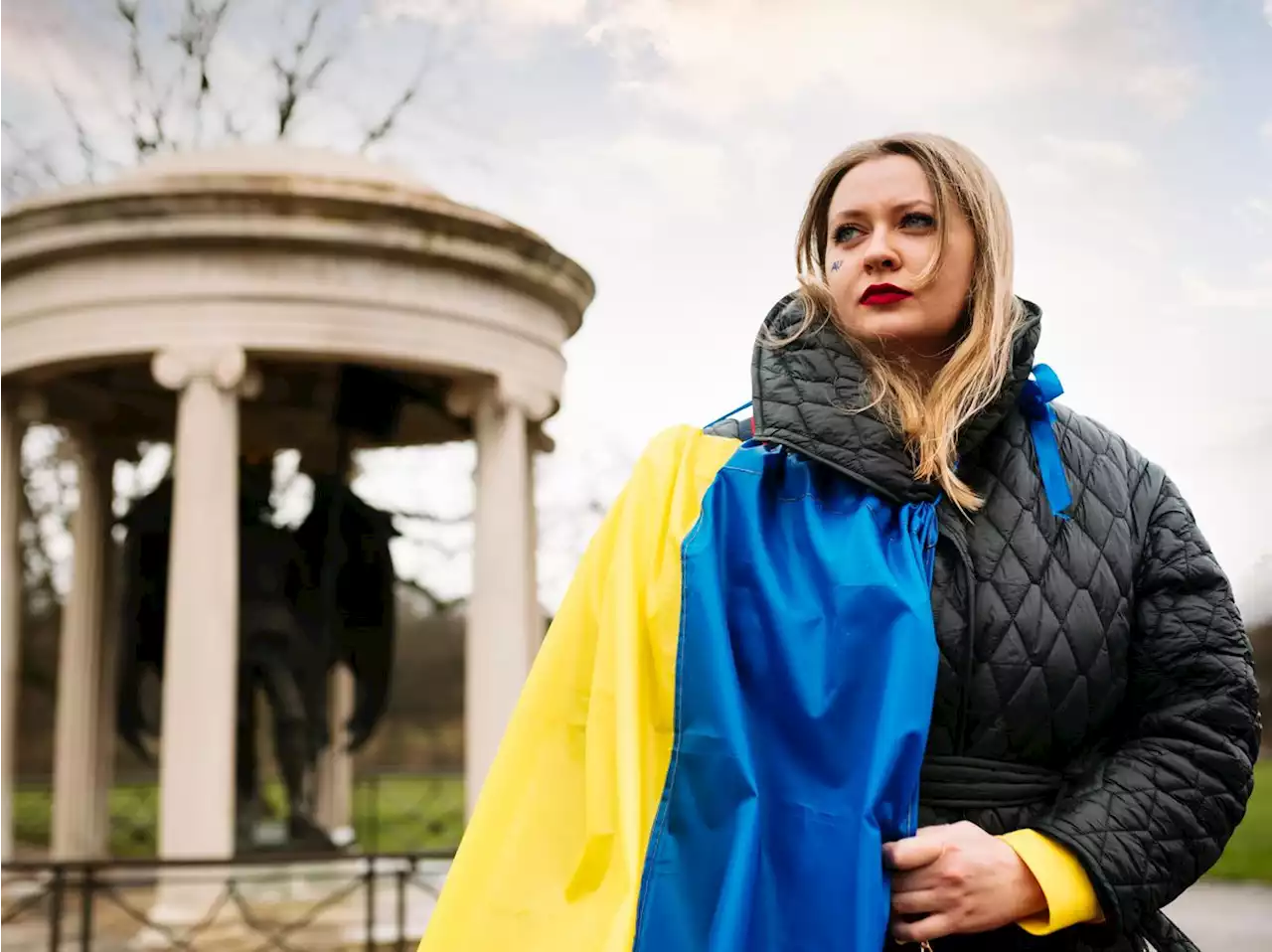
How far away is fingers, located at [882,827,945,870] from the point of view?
1.74m

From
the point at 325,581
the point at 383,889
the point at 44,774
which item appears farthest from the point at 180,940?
the point at 44,774

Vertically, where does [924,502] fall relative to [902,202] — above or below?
below

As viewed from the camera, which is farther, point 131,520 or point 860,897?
point 131,520

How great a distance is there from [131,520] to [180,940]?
4081mm

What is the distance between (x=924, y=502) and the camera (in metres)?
1.95

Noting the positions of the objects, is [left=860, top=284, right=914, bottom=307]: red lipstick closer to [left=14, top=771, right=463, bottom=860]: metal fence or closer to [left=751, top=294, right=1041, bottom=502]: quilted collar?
[left=751, top=294, right=1041, bottom=502]: quilted collar

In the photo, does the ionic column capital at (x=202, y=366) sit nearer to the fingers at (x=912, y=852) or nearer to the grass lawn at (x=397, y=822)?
the grass lawn at (x=397, y=822)

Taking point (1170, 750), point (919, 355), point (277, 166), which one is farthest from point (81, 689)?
point (1170, 750)

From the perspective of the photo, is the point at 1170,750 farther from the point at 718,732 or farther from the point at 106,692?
the point at 106,692

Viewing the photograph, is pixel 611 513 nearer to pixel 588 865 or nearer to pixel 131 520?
pixel 588 865

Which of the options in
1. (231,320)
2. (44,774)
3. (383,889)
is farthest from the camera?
(44,774)

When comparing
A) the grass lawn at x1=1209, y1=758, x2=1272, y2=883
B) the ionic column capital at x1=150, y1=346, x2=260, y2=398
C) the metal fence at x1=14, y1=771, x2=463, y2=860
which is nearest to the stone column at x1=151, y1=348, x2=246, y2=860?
the ionic column capital at x1=150, y1=346, x2=260, y2=398

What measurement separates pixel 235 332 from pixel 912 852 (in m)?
9.98

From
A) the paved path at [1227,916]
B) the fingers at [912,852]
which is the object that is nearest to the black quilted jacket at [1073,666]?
the fingers at [912,852]
